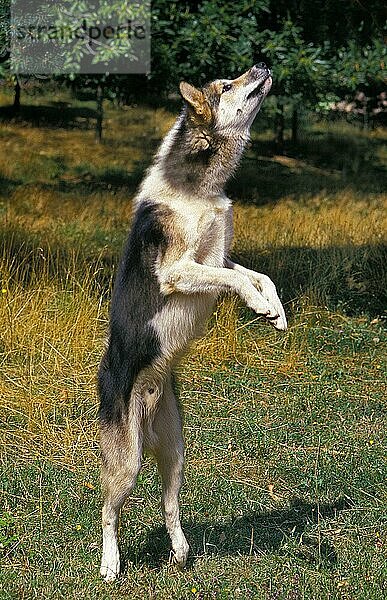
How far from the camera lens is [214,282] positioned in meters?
4.32

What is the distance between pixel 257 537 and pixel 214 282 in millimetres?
1776

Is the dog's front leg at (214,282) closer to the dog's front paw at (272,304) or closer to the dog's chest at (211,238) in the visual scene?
the dog's front paw at (272,304)

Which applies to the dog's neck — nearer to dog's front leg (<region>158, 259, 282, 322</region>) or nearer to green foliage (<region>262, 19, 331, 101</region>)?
dog's front leg (<region>158, 259, 282, 322</region>)

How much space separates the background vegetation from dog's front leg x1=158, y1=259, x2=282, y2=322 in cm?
151

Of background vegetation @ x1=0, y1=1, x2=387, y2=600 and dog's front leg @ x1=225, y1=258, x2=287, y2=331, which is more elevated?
dog's front leg @ x1=225, y1=258, x2=287, y2=331

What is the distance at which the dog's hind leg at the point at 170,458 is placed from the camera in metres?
4.69

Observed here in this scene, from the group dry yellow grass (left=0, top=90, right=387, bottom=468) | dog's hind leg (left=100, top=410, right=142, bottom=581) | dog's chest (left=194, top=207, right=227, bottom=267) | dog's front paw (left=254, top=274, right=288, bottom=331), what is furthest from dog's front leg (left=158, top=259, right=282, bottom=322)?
dry yellow grass (left=0, top=90, right=387, bottom=468)

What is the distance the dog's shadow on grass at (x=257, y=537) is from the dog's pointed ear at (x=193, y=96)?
242 cm

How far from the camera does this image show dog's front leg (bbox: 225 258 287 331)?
4375 millimetres

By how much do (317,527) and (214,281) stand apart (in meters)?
1.88

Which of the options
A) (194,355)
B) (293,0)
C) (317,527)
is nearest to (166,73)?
(293,0)

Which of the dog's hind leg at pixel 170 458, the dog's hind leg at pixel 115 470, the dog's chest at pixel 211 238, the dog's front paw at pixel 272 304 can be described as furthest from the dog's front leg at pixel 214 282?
the dog's hind leg at pixel 115 470

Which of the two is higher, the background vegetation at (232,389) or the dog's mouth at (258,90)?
the dog's mouth at (258,90)

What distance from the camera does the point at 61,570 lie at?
4801 mm
